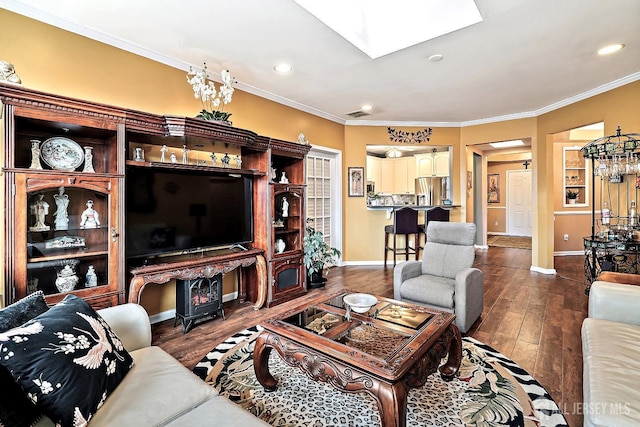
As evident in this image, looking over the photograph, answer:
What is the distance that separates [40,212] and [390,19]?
3230mm

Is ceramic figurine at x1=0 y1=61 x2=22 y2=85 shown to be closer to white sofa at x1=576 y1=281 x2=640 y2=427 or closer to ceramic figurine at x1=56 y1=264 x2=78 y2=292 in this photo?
ceramic figurine at x1=56 y1=264 x2=78 y2=292

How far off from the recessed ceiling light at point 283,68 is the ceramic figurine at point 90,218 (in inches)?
85.4

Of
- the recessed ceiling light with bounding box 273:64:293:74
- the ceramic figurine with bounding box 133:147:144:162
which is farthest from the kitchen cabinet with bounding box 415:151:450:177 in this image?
the ceramic figurine with bounding box 133:147:144:162

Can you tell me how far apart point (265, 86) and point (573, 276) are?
528 centimetres

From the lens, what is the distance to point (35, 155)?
214 cm

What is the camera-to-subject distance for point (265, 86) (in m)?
3.82

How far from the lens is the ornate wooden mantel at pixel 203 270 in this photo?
8.16 feet

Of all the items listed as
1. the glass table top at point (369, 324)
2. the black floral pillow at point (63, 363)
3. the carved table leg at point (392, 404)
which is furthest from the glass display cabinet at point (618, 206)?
the black floral pillow at point (63, 363)

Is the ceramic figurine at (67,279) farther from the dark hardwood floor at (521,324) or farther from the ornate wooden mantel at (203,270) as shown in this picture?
the dark hardwood floor at (521,324)

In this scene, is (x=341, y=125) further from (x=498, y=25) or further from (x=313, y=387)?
(x=313, y=387)

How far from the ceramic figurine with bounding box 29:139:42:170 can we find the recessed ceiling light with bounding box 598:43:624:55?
491cm

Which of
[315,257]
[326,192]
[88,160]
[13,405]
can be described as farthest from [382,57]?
[13,405]

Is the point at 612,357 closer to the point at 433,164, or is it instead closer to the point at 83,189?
the point at 83,189

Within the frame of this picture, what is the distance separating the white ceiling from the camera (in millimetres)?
2303
